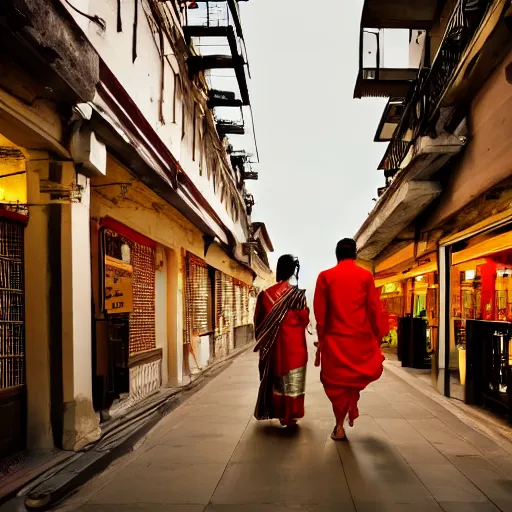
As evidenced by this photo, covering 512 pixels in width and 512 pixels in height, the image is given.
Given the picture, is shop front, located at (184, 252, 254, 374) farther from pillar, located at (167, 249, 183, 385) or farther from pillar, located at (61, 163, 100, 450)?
pillar, located at (61, 163, 100, 450)

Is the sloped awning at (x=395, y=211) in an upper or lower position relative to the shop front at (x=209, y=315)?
upper

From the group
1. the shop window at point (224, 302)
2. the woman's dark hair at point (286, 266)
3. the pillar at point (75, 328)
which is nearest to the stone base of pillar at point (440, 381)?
the woman's dark hair at point (286, 266)

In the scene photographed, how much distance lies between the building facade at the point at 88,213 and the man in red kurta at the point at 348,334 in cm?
265

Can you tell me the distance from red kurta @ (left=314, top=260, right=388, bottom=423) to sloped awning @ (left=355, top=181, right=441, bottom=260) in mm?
3589

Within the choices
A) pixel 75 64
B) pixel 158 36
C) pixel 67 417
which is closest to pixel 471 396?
pixel 67 417

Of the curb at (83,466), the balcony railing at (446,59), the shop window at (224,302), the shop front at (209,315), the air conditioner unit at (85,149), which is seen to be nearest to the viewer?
the curb at (83,466)

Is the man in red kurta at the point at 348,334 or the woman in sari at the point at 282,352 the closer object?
the man in red kurta at the point at 348,334

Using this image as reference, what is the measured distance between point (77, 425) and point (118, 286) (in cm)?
232

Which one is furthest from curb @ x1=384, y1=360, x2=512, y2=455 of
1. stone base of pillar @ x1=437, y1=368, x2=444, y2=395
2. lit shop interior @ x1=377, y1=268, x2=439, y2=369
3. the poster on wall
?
the poster on wall

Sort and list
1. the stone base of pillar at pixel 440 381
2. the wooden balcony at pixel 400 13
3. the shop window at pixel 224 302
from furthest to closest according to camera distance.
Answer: the shop window at pixel 224 302, the wooden balcony at pixel 400 13, the stone base of pillar at pixel 440 381

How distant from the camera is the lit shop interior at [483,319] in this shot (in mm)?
6570

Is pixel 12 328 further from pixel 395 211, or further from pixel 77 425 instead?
pixel 395 211

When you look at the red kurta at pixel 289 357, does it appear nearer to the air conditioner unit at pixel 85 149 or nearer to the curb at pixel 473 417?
the curb at pixel 473 417

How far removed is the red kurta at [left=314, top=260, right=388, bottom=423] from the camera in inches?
215
